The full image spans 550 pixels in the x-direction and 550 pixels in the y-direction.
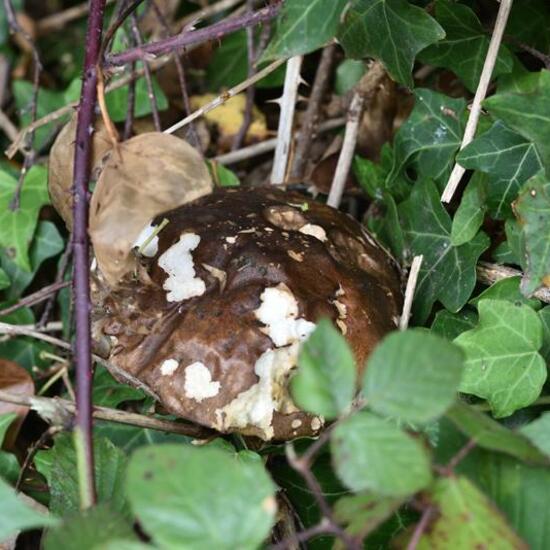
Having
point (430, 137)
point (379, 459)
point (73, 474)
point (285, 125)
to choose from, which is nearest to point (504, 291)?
point (430, 137)

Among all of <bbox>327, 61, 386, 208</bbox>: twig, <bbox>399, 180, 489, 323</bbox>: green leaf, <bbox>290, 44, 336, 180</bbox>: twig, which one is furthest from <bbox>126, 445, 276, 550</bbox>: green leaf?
<bbox>290, 44, 336, 180</bbox>: twig

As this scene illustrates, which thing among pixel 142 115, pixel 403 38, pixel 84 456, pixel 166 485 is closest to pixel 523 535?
pixel 166 485

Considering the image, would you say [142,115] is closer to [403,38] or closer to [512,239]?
[403,38]

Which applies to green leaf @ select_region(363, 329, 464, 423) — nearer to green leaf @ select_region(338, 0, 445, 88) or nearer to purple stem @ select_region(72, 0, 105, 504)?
purple stem @ select_region(72, 0, 105, 504)

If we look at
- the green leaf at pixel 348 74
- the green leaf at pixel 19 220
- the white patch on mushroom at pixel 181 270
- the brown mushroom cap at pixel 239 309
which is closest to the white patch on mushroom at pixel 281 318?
the brown mushroom cap at pixel 239 309

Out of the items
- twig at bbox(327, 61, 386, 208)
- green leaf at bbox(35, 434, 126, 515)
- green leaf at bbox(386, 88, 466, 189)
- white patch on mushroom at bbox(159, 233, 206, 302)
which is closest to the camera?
A: green leaf at bbox(35, 434, 126, 515)

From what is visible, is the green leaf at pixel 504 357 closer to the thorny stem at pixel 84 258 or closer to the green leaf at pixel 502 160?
the green leaf at pixel 502 160
